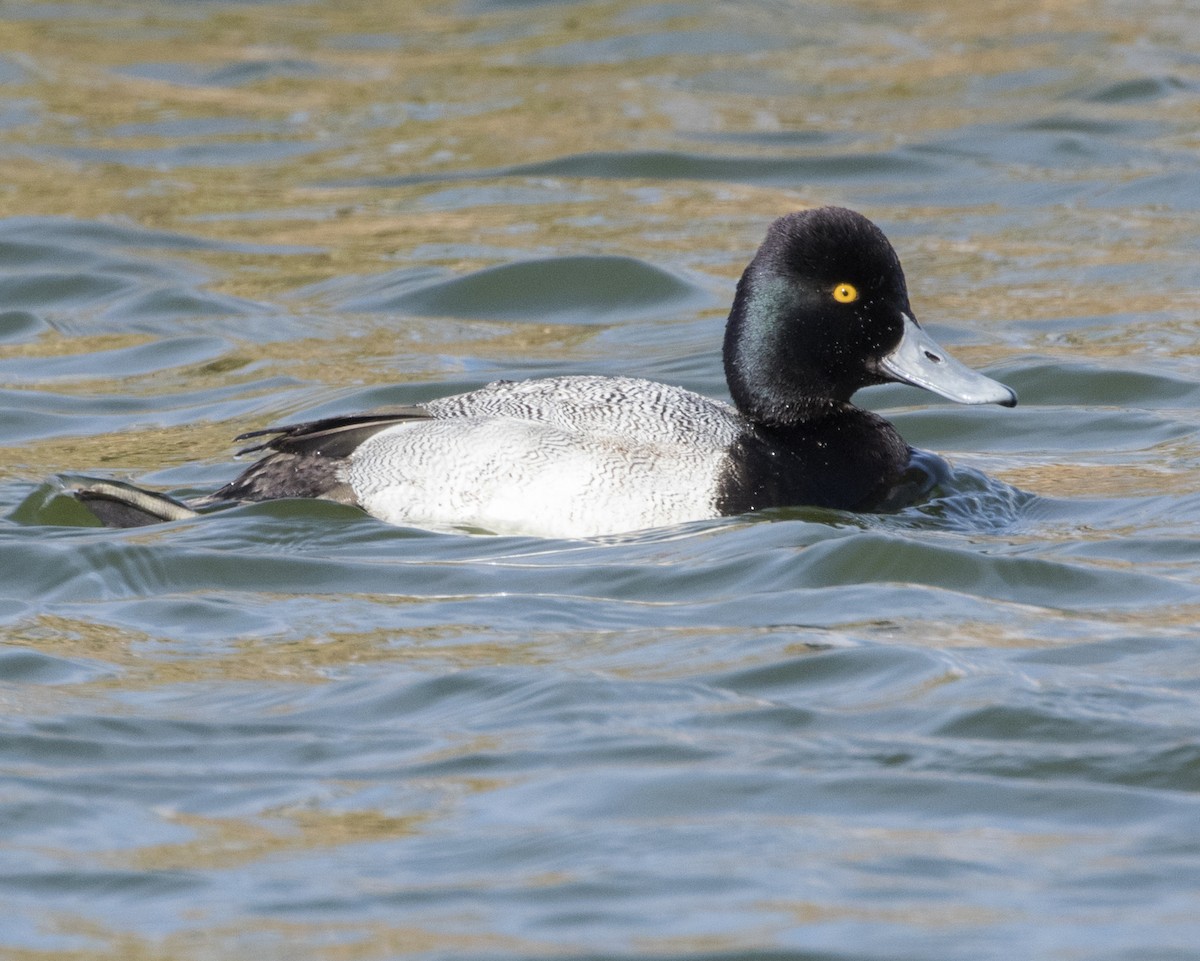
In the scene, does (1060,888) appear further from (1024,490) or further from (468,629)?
(1024,490)

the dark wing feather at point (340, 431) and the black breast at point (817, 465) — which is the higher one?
the dark wing feather at point (340, 431)

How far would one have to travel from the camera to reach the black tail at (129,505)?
730 cm

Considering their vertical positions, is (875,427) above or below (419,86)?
below

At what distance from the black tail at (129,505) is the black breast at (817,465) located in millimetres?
1983

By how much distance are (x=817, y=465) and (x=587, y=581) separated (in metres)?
1.17

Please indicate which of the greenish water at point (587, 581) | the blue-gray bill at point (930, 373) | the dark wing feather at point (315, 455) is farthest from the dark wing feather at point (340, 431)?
the blue-gray bill at point (930, 373)

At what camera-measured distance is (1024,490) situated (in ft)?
26.1

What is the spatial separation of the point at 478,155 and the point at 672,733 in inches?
363

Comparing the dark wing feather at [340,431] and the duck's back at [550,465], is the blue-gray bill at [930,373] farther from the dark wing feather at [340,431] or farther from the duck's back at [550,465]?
the dark wing feather at [340,431]

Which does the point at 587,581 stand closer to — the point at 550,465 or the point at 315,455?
the point at 550,465

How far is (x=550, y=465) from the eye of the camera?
6.95 meters

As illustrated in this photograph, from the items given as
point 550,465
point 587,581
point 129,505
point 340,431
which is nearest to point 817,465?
point 550,465

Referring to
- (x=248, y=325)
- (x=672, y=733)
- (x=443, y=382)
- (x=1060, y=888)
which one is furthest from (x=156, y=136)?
(x=1060, y=888)

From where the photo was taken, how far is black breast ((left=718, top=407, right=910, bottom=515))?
23.2ft
